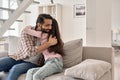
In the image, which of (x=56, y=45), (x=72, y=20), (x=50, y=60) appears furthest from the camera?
(x=72, y=20)

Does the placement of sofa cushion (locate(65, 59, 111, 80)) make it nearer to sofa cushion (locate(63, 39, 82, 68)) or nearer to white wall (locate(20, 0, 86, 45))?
sofa cushion (locate(63, 39, 82, 68))

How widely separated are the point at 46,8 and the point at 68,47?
12.2ft

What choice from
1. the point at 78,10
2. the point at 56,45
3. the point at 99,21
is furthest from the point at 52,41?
the point at 78,10

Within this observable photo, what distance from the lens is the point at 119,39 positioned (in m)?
8.24

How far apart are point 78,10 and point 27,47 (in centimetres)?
375

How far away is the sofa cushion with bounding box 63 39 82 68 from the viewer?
2.39 meters

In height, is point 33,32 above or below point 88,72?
above

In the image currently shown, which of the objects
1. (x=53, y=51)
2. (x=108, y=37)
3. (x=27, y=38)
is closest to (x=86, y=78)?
(x=53, y=51)

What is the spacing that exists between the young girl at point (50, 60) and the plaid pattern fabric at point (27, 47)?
0.12 m

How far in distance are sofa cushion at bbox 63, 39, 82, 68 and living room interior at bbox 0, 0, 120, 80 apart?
0.45 m

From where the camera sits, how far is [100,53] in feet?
7.88

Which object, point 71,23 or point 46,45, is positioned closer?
point 46,45

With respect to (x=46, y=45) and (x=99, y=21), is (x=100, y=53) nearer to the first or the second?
(x=46, y=45)

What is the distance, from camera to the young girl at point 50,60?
203 centimetres
